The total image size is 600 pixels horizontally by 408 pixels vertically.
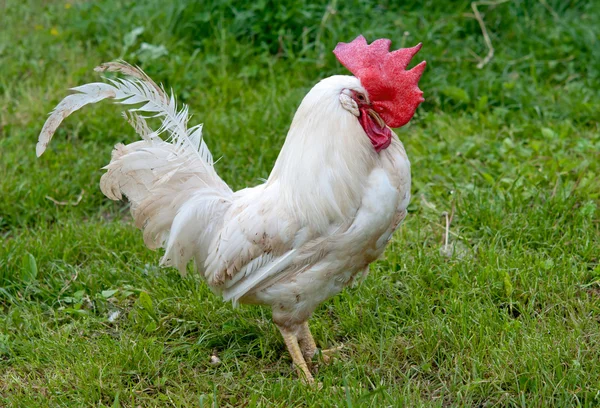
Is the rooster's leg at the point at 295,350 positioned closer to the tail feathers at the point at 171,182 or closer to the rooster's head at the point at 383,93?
the tail feathers at the point at 171,182

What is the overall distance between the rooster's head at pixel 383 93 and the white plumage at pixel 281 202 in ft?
0.11

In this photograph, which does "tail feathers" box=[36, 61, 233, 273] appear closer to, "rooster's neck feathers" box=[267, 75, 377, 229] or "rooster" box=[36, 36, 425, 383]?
"rooster" box=[36, 36, 425, 383]

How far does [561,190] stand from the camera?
488 centimetres

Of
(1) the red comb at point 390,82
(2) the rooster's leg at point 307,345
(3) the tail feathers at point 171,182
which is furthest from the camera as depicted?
(2) the rooster's leg at point 307,345

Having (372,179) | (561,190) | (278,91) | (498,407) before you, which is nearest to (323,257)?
(372,179)

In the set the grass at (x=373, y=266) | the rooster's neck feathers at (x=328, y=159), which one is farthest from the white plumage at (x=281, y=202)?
the grass at (x=373, y=266)

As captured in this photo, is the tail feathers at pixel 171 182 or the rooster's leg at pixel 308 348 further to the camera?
the rooster's leg at pixel 308 348

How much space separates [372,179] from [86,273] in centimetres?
215

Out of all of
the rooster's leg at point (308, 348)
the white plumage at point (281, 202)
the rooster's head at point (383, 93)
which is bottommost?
the rooster's leg at point (308, 348)

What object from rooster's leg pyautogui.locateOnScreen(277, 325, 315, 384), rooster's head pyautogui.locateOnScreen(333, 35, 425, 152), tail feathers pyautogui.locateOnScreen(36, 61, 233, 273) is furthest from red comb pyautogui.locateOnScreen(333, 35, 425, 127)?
rooster's leg pyautogui.locateOnScreen(277, 325, 315, 384)

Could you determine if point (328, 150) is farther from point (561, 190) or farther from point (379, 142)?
point (561, 190)

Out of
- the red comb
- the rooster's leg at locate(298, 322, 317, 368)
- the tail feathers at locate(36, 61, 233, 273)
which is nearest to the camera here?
the red comb

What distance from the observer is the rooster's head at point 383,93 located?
3334 mm

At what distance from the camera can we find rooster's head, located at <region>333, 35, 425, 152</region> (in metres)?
3.33
